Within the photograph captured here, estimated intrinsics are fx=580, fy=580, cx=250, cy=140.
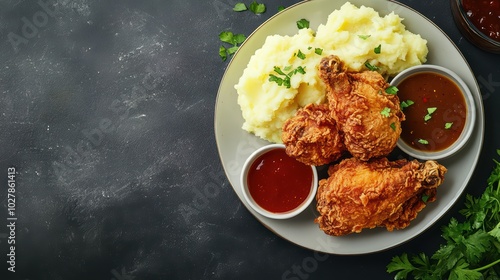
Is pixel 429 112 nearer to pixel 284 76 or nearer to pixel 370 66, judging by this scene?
pixel 370 66

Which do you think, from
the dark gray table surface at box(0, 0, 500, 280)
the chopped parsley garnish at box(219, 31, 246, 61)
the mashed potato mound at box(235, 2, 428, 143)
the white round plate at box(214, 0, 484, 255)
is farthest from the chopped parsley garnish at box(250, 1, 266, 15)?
the mashed potato mound at box(235, 2, 428, 143)

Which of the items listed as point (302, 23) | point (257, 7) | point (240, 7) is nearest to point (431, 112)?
point (302, 23)

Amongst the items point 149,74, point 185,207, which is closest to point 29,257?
point 185,207

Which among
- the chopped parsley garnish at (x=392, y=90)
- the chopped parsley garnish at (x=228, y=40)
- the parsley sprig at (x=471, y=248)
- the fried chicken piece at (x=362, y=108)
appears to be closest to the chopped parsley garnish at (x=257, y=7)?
the chopped parsley garnish at (x=228, y=40)

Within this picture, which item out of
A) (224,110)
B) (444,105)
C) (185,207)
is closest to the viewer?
(444,105)

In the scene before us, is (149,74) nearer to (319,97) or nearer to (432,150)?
(319,97)
